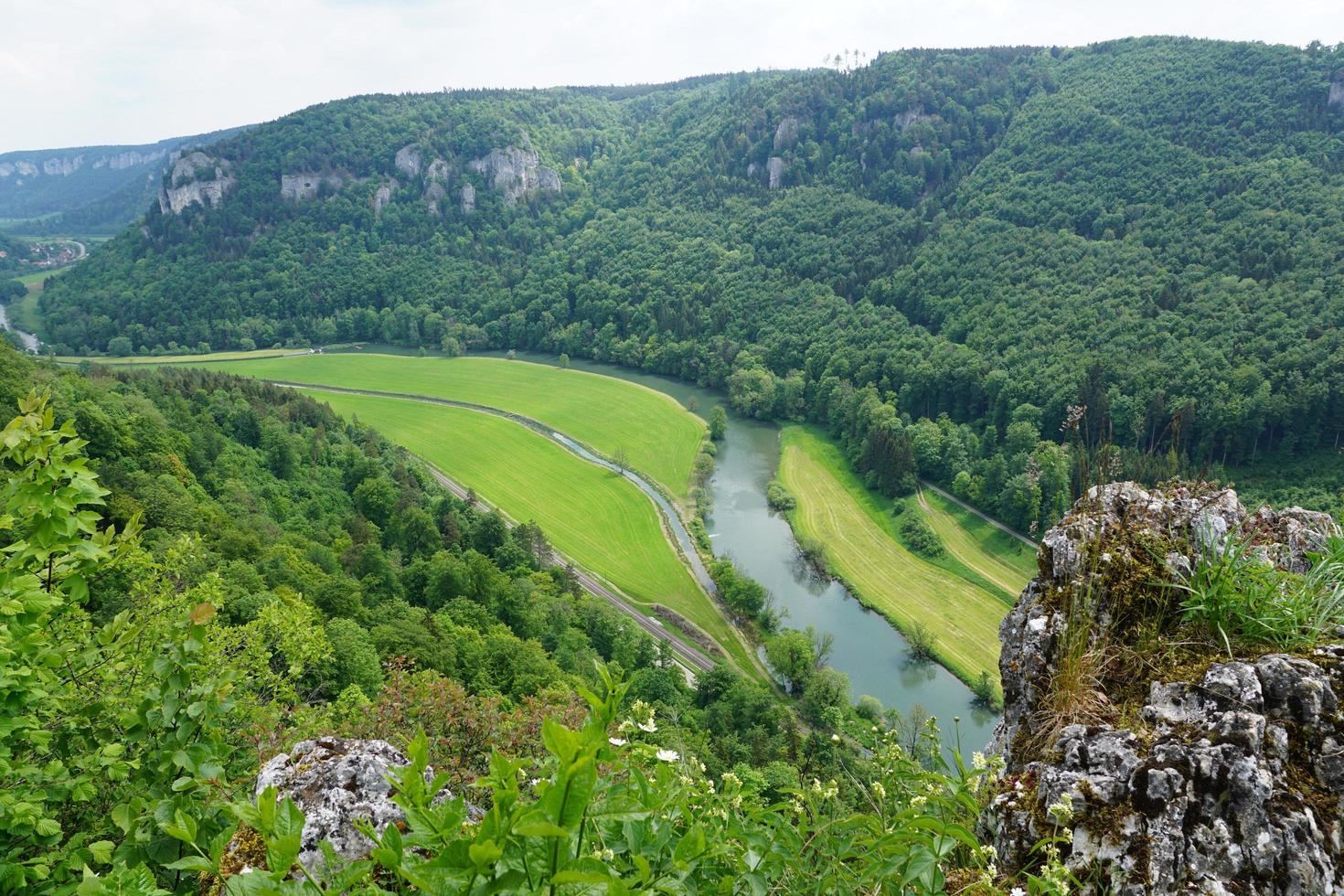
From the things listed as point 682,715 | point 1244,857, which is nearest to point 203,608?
point 1244,857

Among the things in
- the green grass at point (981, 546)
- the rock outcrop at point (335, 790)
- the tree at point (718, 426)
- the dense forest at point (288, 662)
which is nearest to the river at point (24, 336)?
the dense forest at point (288, 662)

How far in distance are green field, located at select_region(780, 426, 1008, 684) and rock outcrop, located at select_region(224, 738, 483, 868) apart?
123 feet

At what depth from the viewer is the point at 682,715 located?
29641mm

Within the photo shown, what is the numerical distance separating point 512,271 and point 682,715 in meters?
111

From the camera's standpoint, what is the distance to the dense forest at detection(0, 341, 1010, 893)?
3.56m

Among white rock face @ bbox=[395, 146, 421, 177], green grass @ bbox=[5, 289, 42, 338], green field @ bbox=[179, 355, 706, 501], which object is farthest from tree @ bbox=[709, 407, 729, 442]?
white rock face @ bbox=[395, 146, 421, 177]

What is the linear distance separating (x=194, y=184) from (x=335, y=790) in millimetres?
164843

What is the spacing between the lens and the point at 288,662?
1792cm

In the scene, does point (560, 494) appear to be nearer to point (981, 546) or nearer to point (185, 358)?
point (981, 546)

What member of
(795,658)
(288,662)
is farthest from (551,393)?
(288,662)

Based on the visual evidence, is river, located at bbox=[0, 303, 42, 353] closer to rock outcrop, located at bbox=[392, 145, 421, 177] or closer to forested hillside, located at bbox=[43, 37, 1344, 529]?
forested hillside, located at bbox=[43, 37, 1344, 529]

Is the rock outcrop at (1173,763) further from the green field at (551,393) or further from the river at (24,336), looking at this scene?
the river at (24,336)

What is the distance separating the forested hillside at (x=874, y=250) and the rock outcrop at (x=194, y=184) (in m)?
0.51

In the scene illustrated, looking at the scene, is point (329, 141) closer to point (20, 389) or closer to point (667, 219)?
point (667, 219)
